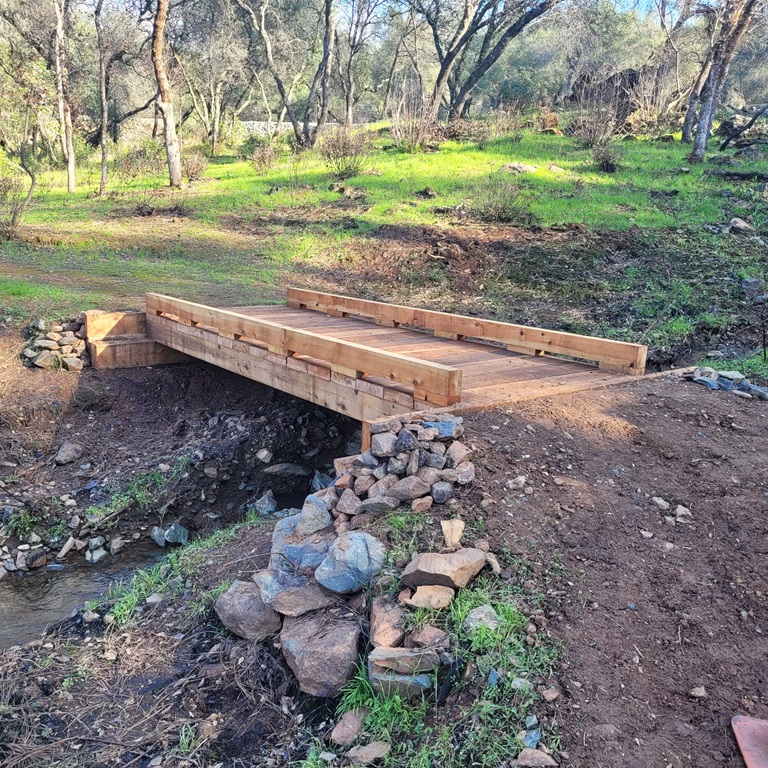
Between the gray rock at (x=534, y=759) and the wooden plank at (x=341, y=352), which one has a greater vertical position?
the wooden plank at (x=341, y=352)

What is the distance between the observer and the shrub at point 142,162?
20.0 metres

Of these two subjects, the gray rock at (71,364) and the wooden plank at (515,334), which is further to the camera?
the gray rock at (71,364)

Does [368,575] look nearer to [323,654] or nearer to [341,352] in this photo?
[323,654]

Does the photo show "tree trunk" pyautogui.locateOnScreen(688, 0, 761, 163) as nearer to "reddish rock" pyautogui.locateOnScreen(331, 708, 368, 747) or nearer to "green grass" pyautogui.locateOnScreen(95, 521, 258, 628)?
"green grass" pyautogui.locateOnScreen(95, 521, 258, 628)

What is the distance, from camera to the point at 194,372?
8227mm

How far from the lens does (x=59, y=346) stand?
25.6 ft

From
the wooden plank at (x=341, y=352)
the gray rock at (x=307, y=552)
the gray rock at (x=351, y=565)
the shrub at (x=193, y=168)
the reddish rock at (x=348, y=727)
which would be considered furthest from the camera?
the shrub at (x=193, y=168)

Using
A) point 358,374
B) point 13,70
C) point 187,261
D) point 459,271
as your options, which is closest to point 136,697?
point 358,374

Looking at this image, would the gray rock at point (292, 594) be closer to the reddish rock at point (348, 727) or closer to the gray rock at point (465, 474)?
the reddish rock at point (348, 727)

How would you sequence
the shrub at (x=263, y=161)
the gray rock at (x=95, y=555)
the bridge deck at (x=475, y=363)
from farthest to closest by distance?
1. the shrub at (x=263, y=161)
2. the gray rock at (x=95, y=555)
3. the bridge deck at (x=475, y=363)

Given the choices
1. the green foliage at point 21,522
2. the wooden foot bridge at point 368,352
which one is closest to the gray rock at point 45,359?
the wooden foot bridge at point 368,352

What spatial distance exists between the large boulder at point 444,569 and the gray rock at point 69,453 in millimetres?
4807

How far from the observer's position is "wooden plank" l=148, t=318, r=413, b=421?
529 cm

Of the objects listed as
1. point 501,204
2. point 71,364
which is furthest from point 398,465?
point 501,204
